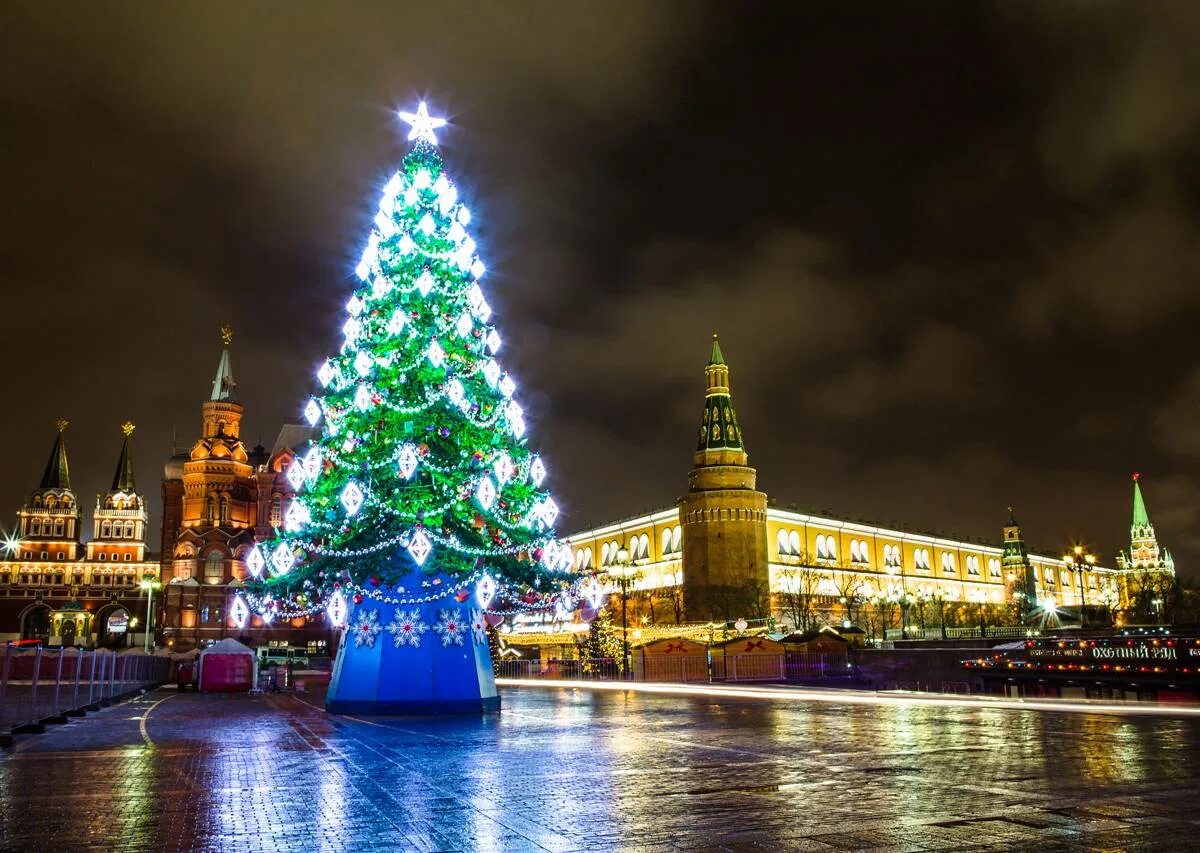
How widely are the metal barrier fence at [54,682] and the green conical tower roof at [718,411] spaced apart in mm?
69459

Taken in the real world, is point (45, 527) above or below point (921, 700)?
above

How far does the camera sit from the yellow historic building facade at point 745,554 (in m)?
90.3

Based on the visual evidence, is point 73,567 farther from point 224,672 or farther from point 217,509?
point 224,672

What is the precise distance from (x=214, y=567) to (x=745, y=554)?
154 ft

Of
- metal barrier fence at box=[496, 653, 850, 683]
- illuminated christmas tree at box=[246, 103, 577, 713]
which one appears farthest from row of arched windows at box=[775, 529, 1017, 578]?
illuminated christmas tree at box=[246, 103, 577, 713]

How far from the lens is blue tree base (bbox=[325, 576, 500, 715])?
786 inches

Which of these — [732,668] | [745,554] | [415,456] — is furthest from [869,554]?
[415,456]

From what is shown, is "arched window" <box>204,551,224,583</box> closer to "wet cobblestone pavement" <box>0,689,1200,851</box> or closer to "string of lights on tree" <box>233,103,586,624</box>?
"string of lights on tree" <box>233,103,586,624</box>

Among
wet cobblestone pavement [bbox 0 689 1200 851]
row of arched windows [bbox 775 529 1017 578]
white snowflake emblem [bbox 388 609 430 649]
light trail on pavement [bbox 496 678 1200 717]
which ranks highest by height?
row of arched windows [bbox 775 529 1017 578]

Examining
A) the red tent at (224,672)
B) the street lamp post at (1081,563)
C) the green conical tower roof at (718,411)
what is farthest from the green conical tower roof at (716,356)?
the red tent at (224,672)

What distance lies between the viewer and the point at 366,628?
20.5 meters

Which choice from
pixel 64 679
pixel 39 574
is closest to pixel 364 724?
pixel 64 679

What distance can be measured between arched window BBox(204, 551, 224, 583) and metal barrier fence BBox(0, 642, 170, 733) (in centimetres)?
5210

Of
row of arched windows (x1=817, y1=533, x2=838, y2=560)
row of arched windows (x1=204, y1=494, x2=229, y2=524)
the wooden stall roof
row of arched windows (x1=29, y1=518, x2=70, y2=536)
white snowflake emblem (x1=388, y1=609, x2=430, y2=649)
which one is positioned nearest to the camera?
white snowflake emblem (x1=388, y1=609, x2=430, y2=649)
